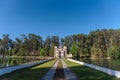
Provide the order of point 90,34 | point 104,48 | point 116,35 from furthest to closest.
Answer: point 90,34, point 104,48, point 116,35

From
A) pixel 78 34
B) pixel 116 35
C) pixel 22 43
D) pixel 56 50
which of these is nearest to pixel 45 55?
pixel 56 50

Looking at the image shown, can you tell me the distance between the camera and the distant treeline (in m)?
98.9

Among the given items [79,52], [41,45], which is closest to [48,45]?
[41,45]

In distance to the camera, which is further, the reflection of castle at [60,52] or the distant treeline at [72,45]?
the reflection of castle at [60,52]

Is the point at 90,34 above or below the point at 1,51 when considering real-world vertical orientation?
above

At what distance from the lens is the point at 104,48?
10281 cm

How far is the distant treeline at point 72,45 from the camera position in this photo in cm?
9894

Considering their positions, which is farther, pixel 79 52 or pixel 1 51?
pixel 1 51

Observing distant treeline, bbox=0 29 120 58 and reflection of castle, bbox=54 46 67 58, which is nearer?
distant treeline, bbox=0 29 120 58

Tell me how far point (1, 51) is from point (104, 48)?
64839 mm

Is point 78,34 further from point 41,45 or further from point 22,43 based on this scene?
point 22,43

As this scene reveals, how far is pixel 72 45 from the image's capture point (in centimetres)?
11550

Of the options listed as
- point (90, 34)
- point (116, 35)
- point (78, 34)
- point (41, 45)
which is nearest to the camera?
point (116, 35)

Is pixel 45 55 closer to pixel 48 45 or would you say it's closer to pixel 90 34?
pixel 48 45
